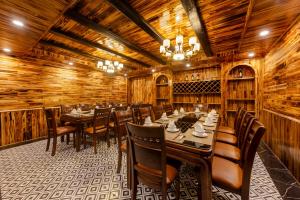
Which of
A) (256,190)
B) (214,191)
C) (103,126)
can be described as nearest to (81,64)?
(103,126)

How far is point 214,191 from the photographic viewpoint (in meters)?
2.00

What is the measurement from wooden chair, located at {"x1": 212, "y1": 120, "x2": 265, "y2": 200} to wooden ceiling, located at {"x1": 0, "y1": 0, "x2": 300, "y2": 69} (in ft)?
5.92

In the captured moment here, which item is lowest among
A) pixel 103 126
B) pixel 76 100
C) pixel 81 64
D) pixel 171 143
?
pixel 103 126

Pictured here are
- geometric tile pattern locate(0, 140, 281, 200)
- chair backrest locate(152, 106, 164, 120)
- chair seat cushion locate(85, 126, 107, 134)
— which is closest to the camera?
geometric tile pattern locate(0, 140, 281, 200)

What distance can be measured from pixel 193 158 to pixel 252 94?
14.6 feet

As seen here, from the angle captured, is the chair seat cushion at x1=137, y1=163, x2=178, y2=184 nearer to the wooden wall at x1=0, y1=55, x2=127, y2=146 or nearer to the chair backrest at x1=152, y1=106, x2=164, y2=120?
the chair backrest at x1=152, y1=106, x2=164, y2=120

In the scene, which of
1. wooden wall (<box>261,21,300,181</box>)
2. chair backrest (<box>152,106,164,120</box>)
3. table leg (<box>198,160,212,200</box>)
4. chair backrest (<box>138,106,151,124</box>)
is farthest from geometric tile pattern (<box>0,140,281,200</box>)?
chair backrest (<box>152,106,164,120</box>)

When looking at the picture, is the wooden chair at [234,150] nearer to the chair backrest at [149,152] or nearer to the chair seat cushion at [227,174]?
the chair seat cushion at [227,174]

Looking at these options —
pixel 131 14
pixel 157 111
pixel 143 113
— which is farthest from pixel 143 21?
pixel 157 111

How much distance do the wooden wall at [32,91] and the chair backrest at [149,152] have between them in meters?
4.46

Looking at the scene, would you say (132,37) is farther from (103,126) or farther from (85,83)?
(85,83)

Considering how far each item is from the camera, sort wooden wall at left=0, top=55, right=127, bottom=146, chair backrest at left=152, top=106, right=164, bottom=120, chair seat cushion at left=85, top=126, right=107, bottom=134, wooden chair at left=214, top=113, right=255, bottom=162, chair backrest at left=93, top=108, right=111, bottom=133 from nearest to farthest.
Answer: wooden chair at left=214, top=113, right=255, bottom=162, chair backrest at left=93, top=108, right=111, bottom=133, chair seat cushion at left=85, top=126, right=107, bottom=134, chair backrest at left=152, top=106, right=164, bottom=120, wooden wall at left=0, top=55, right=127, bottom=146

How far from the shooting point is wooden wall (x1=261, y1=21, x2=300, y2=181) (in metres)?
2.29

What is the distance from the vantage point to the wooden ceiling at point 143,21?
2.01 metres
